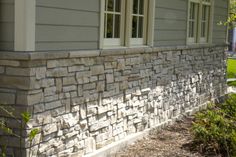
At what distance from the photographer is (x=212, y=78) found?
10.8 metres

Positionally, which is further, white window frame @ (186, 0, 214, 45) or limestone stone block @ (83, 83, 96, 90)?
white window frame @ (186, 0, 214, 45)

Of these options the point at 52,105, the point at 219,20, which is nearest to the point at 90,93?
the point at 52,105

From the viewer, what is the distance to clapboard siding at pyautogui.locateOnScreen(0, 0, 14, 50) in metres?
4.49

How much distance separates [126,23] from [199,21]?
3.66 meters

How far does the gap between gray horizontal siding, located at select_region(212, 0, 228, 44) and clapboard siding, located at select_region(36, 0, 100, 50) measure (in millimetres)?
5662

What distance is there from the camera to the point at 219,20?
1095 centimetres

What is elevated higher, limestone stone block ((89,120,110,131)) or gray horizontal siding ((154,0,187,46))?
gray horizontal siding ((154,0,187,46))

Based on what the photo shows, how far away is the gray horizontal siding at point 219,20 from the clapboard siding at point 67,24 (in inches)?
223

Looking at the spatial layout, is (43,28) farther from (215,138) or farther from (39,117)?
(215,138)

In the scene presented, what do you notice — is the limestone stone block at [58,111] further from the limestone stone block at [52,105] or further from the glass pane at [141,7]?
the glass pane at [141,7]

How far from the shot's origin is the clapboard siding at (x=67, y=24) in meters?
4.70

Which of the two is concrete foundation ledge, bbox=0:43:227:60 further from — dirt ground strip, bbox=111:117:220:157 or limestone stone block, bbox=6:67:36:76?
dirt ground strip, bbox=111:117:220:157

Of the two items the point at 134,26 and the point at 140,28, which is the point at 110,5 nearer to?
the point at 134,26

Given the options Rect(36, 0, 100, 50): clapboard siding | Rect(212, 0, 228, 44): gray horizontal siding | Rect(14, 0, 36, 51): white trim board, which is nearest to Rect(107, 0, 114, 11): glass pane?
Rect(36, 0, 100, 50): clapboard siding
